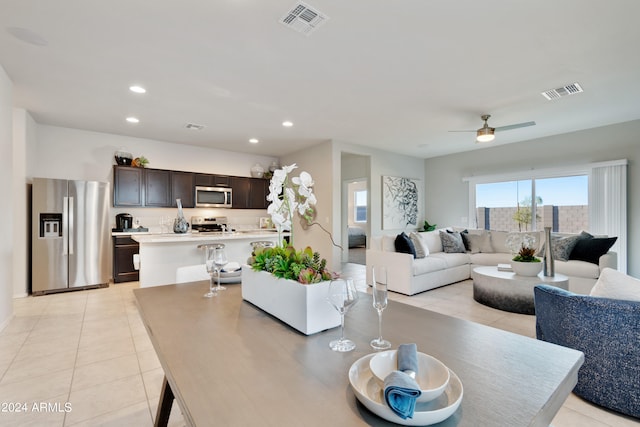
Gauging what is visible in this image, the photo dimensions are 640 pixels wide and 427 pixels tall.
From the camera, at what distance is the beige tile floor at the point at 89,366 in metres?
1.72

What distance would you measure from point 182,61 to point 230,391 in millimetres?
3027

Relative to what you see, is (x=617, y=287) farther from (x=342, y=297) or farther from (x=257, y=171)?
(x=257, y=171)

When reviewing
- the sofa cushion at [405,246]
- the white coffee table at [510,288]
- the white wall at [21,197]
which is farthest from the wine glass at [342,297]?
the white wall at [21,197]

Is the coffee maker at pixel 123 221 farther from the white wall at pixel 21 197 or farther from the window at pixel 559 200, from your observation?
the window at pixel 559 200

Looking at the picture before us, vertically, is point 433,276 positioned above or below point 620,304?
below

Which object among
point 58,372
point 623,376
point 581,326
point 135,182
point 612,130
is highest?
point 612,130

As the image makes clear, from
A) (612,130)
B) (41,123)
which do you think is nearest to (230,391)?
(41,123)

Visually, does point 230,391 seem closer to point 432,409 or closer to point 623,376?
point 432,409

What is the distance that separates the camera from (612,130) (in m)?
4.84

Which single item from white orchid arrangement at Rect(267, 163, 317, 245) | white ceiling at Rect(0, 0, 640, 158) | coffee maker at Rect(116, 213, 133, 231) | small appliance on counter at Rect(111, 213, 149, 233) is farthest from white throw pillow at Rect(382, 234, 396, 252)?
coffee maker at Rect(116, 213, 133, 231)

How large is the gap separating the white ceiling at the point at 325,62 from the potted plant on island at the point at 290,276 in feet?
5.28

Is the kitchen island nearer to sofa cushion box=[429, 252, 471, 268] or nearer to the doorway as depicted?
sofa cushion box=[429, 252, 471, 268]

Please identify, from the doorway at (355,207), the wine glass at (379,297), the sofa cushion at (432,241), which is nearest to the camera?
the wine glass at (379,297)

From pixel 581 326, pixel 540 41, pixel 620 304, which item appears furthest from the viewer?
pixel 540 41
